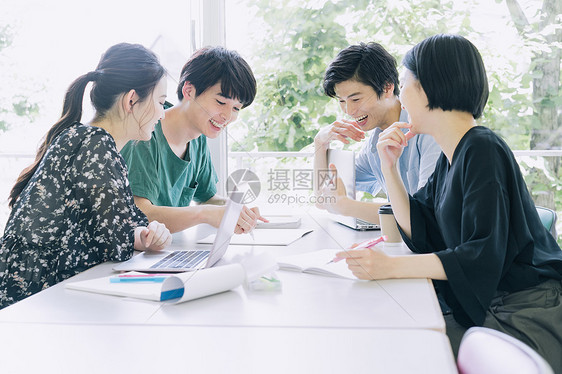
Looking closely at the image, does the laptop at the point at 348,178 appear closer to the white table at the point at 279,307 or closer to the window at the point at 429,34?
the white table at the point at 279,307

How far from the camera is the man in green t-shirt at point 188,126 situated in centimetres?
148

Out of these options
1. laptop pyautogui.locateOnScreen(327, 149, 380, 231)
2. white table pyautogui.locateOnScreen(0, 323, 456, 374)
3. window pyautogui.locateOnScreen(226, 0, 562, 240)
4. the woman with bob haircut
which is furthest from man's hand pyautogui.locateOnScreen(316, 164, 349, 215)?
window pyautogui.locateOnScreen(226, 0, 562, 240)

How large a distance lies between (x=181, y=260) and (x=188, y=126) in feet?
2.63

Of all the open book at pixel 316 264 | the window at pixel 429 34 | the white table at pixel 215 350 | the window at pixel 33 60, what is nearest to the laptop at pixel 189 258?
the open book at pixel 316 264

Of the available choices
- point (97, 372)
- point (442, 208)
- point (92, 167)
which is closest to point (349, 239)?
point (442, 208)

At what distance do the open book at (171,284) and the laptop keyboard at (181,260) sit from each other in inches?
3.2

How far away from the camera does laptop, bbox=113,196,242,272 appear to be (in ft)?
2.94

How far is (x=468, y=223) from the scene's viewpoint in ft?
2.89

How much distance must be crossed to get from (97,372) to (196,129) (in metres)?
1.27

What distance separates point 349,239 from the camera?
4.07 feet

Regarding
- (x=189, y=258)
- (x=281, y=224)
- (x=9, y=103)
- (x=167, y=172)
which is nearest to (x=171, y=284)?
(x=189, y=258)

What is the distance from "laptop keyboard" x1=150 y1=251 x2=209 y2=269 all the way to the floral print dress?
0.27 feet

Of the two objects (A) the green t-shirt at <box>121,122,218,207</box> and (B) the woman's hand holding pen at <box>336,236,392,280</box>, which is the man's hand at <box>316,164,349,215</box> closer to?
(A) the green t-shirt at <box>121,122,218,207</box>

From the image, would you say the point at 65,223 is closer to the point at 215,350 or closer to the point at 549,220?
the point at 215,350
